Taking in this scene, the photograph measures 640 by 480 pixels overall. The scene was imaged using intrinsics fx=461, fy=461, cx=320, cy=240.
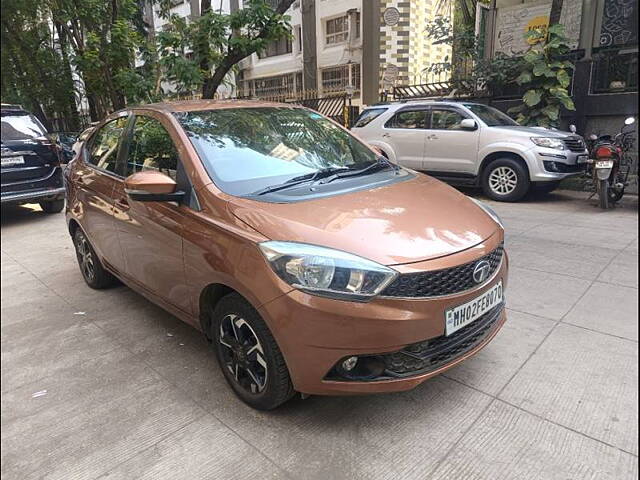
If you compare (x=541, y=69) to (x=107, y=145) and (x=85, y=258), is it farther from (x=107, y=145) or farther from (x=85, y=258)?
Result: (x=85, y=258)

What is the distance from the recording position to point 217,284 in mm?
2430

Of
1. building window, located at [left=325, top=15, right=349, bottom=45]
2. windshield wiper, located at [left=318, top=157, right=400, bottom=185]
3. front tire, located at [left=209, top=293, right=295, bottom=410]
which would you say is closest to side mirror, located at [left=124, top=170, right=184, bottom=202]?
front tire, located at [left=209, top=293, right=295, bottom=410]

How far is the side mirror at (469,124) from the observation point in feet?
25.1

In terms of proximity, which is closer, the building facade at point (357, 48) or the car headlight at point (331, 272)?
the car headlight at point (331, 272)

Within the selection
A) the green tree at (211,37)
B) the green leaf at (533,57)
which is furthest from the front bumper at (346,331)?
the green leaf at (533,57)

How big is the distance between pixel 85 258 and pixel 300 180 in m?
2.63

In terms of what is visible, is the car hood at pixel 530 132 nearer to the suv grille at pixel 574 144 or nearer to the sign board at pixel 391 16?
the suv grille at pixel 574 144

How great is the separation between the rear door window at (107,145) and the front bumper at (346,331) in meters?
2.17

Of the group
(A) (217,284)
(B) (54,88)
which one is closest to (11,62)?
(B) (54,88)

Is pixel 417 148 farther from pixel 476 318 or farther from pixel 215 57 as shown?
pixel 476 318

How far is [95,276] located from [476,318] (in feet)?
11.0

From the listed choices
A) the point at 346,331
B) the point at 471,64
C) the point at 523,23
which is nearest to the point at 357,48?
the point at 471,64

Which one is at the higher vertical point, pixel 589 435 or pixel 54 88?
pixel 54 88

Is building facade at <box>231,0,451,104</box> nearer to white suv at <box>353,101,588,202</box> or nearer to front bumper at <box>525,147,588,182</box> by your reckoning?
white suv at <box>353,101,588,202</box>
